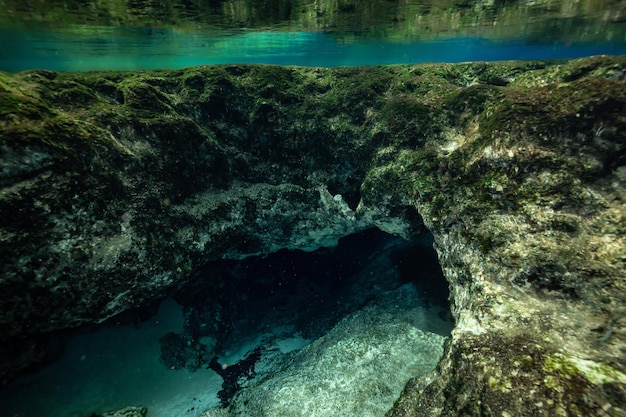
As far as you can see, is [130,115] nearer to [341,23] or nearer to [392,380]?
[392,380]

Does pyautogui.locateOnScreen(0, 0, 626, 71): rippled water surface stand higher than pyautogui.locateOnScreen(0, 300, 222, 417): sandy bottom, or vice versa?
pyautogui.locateOnScreen(0, 0, 626, 71): rippled water surface

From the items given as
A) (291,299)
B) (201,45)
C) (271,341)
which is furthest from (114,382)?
(201,45)

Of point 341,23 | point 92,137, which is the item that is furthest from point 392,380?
point 341,23

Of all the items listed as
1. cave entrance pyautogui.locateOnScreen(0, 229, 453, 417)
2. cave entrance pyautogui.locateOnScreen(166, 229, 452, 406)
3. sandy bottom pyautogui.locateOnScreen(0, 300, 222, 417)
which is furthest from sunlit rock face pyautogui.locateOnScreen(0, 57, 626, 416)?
cave entrance pyautogui.locateOnScreen(166, 229, 452, 406)

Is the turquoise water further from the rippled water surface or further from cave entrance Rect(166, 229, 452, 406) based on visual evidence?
cave entrance Rect(166, 229, 452, 406)

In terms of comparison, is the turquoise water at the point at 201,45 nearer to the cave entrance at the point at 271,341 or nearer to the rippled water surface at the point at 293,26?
the rippled water surface at the point at 293,26

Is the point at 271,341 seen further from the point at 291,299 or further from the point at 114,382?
the point at 114,382
